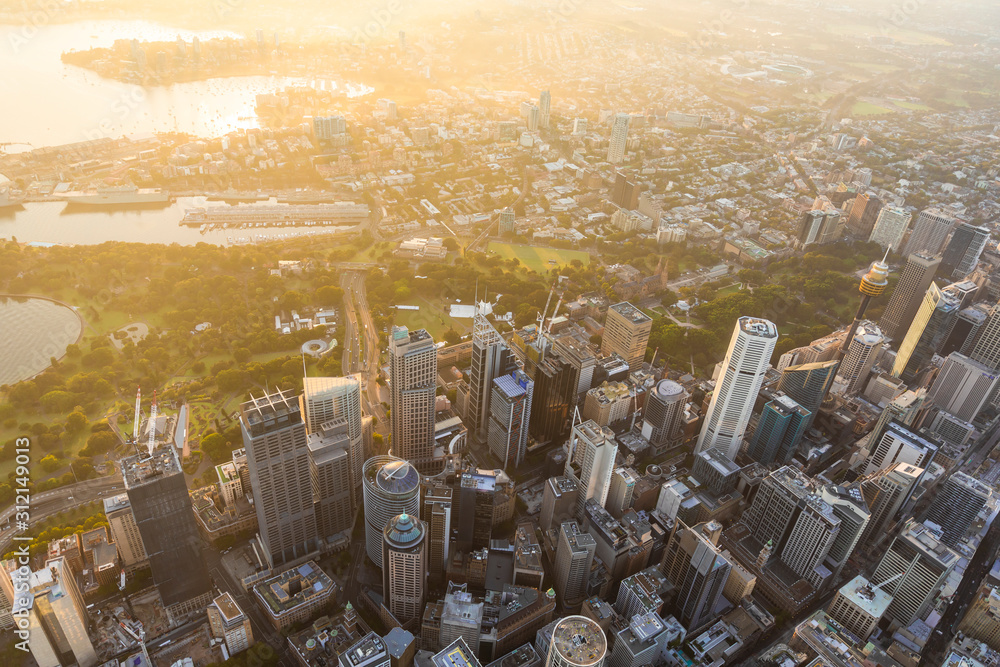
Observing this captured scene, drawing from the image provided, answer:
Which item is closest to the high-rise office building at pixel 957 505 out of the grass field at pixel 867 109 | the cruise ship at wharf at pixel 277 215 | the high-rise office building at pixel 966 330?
the high-rise office building at pixel 966 330

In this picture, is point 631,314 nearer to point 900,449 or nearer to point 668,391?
point 668,391

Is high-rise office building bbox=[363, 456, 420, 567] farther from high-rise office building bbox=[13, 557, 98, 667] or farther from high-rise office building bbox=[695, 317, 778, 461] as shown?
high-rise office building bbox=[695, 317, 778, 461]

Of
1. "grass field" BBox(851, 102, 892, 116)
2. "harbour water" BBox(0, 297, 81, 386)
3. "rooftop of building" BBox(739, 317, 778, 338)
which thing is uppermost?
"rooftop of building" BBox(739, 317, 778, 338)

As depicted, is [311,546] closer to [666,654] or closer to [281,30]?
[666,654]

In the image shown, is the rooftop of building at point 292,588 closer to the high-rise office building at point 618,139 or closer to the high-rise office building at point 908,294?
the high-rise office building at point 908,294

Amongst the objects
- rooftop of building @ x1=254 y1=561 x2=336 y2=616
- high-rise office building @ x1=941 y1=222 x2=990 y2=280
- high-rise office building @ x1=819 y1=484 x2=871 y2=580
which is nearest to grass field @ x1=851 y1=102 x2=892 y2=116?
high-rise office building @ x1=941 y1=222 x2=990 y2=280

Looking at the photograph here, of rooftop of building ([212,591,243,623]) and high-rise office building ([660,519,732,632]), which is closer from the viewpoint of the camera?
rooftop of building ([212,591,243,623])

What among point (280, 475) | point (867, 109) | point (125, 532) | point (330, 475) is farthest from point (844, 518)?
point (867, 109)
